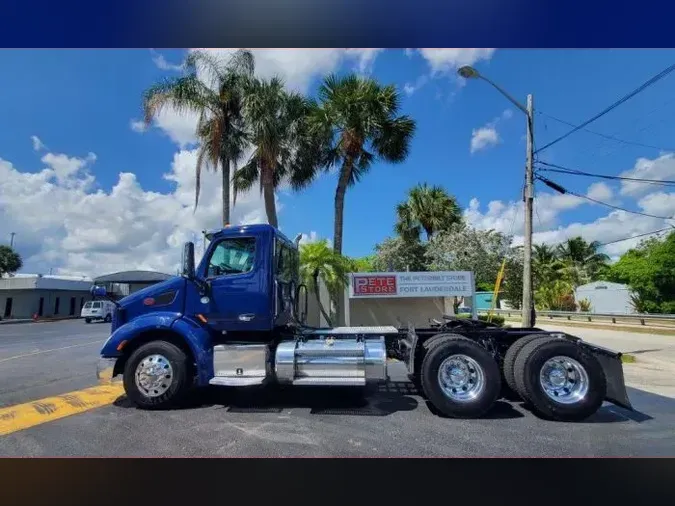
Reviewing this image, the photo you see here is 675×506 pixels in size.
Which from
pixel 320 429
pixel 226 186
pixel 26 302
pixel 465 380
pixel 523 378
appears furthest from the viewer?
pixel 26 302

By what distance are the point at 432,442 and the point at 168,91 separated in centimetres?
1386

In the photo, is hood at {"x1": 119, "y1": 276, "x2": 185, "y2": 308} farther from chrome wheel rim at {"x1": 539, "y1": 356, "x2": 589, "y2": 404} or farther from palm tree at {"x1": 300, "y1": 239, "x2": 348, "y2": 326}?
palm tree at {"x1": 300, "y1": 239, "x2": 348, "y2": 326}

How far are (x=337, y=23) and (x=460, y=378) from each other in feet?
15.6

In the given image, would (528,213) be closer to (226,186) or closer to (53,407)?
(226,186)

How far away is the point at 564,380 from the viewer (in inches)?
237

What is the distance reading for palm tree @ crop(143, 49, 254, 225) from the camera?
48.0 feet

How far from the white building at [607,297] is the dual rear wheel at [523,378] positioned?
3289cm

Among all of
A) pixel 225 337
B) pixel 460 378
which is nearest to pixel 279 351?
pixel 225 337

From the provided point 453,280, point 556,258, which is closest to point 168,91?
point 453,280

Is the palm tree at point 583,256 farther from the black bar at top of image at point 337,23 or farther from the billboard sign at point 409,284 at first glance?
the black bar at top of image at point 337,23

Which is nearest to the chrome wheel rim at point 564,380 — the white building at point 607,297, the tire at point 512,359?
the tire at point 512,359

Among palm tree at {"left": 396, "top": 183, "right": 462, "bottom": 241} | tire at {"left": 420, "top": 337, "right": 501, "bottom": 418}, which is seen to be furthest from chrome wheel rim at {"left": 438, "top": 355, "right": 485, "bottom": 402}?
palm tree at {"left": 396, "top": 183, "right": 462, "bottom": 241}

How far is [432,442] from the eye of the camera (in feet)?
16.5

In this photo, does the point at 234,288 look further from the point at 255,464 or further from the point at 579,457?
the point at 579,457
